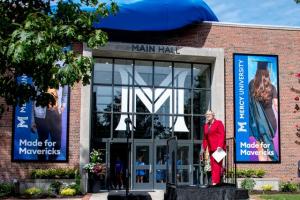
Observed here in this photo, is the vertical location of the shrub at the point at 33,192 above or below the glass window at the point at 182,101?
below

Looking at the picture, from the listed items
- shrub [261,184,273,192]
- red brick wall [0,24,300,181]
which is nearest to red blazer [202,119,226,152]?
shrub [261,184,273,192]

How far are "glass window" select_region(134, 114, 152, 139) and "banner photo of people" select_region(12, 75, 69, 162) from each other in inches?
131

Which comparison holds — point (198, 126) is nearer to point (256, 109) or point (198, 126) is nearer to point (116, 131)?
point (256, 109)

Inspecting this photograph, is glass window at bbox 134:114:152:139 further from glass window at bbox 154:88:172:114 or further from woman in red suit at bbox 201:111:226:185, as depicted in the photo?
woman in red suit at bbox 201:111:226:185

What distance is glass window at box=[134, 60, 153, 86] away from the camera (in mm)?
23219

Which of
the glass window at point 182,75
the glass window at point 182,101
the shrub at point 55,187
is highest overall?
the glass window at point 182,75

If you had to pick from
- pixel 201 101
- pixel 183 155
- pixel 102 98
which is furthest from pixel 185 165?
pixel 102 98

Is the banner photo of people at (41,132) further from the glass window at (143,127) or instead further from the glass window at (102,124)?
the glass window at (143,127)

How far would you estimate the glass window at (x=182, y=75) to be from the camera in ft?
77.4

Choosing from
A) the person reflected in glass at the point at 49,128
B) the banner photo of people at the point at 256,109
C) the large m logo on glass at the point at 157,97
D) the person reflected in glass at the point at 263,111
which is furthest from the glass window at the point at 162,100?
the person reflected in glass at the point at 49,128

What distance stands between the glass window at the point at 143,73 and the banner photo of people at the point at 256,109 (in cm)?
389

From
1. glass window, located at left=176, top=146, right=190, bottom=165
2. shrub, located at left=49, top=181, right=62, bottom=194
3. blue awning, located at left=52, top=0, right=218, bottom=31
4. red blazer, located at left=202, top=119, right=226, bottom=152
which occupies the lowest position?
shrub, located at left=49, top=181, right=62, bottom=194

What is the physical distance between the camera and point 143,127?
23.1 metres

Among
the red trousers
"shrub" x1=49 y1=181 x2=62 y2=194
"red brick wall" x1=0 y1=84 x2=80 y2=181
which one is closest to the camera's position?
the red trousers
